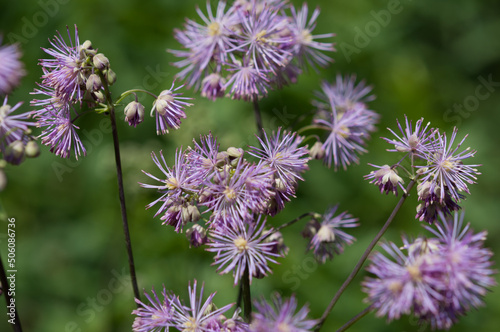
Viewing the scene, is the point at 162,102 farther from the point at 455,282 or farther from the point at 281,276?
the point at 281,276

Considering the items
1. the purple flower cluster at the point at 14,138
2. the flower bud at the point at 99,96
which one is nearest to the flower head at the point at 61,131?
the flower bud at the point at 99,96

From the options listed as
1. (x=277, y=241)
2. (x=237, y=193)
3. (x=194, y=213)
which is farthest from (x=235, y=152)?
Answer: (x=277, y=241)

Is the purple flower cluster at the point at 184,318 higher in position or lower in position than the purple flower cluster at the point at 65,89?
lower

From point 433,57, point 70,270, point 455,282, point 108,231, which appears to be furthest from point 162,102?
point 433,57

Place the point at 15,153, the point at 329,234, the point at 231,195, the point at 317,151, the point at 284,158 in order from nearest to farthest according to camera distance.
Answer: the point at 15,153 < the point at 231,195 < the point at 284,158 < the point at 329,234 < the point at 317,151

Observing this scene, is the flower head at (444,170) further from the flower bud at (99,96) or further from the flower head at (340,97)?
the flower bud at (99,96)

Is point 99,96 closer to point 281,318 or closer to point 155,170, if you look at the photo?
point 281,318
